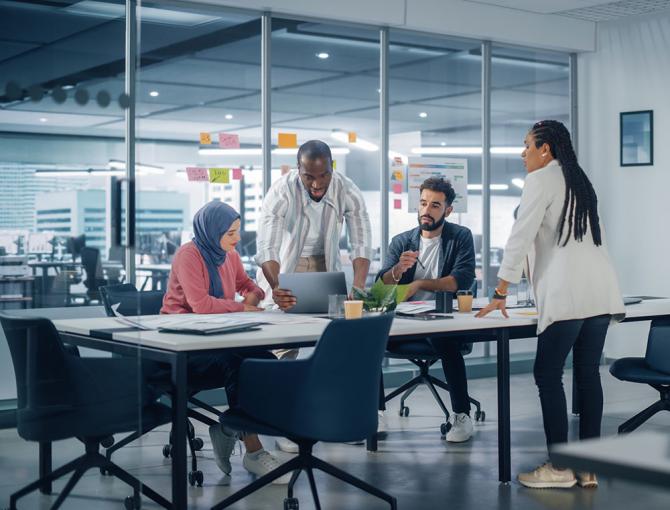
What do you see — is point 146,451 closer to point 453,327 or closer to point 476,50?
point 453,327

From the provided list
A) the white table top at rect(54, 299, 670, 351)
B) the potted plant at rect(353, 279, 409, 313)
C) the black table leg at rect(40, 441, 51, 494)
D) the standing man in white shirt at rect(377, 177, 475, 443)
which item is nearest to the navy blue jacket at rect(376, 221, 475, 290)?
the standing man in white shirt at rect(377, 177, 475, 443)

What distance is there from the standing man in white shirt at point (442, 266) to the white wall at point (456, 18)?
1898mm

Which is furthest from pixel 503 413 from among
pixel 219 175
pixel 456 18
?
pixel 456 18

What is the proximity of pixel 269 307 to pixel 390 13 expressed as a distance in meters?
3.01

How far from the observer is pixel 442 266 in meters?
5.33

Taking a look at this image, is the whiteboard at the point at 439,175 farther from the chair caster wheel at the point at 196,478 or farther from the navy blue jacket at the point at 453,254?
the chair caster wheel at the point at 196,478

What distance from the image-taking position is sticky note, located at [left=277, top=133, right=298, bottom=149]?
21.7ft

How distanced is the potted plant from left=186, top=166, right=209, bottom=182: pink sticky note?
7.66ft

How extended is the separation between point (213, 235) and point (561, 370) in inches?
66.5

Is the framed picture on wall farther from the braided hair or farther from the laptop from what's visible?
the laptop

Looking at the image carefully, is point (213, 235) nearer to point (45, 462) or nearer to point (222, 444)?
point (222, 444)

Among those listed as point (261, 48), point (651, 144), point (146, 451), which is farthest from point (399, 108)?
point (146, 451)

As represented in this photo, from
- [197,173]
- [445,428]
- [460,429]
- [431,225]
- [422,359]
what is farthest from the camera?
[197,173]

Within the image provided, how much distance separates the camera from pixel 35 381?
3236 millimetres
